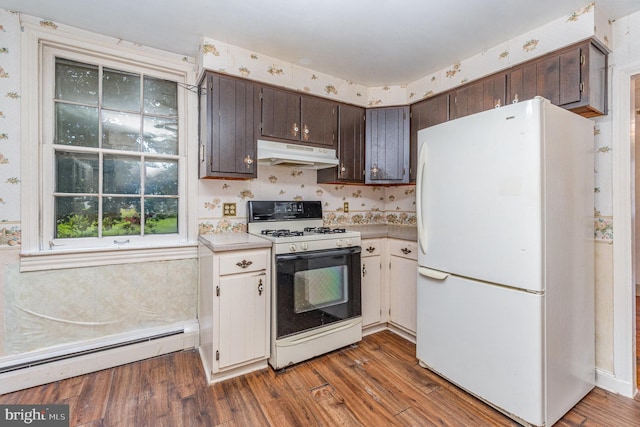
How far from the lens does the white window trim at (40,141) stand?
1919mm

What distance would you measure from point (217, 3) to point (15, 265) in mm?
2080

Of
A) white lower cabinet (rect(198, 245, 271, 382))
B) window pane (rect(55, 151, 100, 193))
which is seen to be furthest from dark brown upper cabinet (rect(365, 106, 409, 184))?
window pane (rect(55, 151, 100, 193))

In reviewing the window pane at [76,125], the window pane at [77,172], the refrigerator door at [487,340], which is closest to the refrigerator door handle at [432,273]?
the refrigerator door at [487,340]

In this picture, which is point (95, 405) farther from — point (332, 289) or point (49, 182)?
point (332, 289)

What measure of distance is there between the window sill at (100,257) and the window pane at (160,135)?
793 millimetres

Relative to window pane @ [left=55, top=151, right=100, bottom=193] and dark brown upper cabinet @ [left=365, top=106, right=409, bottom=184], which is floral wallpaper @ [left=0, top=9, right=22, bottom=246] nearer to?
window pane @ [left=55, top=151, right=100, bottom=193]

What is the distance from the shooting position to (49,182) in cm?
203

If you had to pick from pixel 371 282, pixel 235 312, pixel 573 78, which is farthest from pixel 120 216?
pixel 573 78

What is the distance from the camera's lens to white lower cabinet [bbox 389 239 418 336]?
2.52 metres

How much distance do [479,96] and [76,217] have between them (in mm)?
3145

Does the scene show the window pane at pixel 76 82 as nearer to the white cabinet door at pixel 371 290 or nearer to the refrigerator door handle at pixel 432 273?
the white cabinet door at pixel 371 290

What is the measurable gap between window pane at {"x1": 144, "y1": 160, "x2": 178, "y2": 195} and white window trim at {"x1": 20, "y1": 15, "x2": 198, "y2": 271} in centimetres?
21

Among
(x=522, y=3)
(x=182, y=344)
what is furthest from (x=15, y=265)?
(x=522, y=3)

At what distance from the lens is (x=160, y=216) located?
2.42 m
